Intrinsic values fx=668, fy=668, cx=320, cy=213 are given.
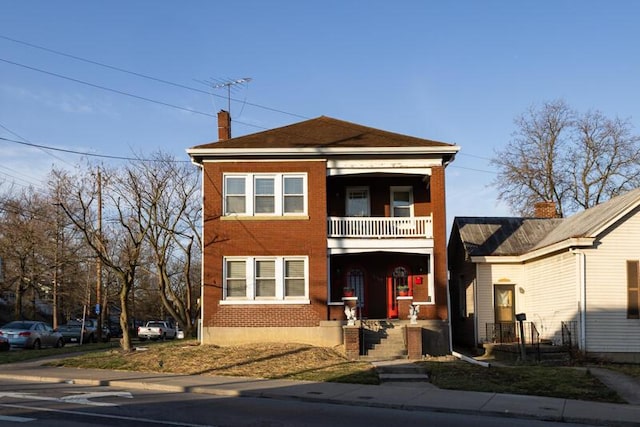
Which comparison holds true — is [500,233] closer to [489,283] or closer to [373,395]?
[489,283]

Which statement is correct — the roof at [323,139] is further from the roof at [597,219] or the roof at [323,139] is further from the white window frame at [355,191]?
the roof at [597,219]

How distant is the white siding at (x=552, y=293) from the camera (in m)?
21.2

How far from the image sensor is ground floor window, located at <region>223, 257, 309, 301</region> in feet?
75.8

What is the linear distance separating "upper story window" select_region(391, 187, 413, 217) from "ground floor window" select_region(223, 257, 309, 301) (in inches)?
171

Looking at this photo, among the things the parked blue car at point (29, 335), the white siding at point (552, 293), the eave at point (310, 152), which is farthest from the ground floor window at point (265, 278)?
the parked blue car at point (29, 335)

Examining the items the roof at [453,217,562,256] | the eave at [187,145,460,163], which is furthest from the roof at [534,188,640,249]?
the eave at [187,145,460,163]

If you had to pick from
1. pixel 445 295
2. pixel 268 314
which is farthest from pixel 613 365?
pixel 268 314

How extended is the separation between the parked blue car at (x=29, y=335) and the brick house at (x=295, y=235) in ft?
42.0

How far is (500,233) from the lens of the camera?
27.3 metres

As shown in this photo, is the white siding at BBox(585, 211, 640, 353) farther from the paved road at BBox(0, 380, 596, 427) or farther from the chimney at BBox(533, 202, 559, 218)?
the chimney at BBox(533, 202, 559, 218)

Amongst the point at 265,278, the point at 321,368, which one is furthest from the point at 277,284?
the point at 321,368

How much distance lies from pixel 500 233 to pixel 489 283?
2968 millimetres

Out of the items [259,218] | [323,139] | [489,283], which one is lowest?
[489,283]

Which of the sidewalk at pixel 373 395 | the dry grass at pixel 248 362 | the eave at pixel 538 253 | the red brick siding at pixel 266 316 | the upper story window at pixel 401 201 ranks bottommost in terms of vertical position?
the sidewalk at pixel 373 395
